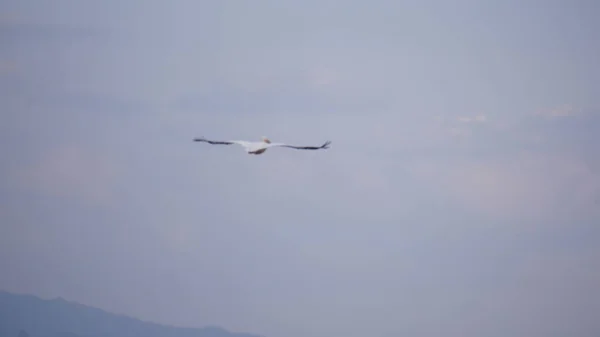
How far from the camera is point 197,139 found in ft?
76.7

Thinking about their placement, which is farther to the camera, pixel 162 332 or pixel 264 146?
pixel 162 332

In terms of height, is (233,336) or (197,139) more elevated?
(233,336)

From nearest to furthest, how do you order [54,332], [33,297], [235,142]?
[235,142], [33,297], [54,332]

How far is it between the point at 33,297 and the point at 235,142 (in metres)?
44.9

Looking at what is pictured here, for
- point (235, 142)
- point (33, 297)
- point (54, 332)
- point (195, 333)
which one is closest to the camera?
point (235, 142)

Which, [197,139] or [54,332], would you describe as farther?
[54,332]

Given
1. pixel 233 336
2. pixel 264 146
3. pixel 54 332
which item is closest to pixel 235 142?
pixel 264 146

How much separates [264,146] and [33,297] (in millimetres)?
45473

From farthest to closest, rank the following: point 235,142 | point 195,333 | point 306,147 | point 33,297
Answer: point 195,333
point 33,297
point 235,142
point 306,147

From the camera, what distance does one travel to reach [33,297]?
64312mm

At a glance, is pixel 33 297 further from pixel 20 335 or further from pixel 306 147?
pixel 306 147

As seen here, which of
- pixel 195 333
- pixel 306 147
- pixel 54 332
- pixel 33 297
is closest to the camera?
pixel 306 147

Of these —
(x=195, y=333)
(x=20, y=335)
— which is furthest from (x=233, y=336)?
(x=20, y=335)

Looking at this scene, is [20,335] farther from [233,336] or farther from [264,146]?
[264,146]
